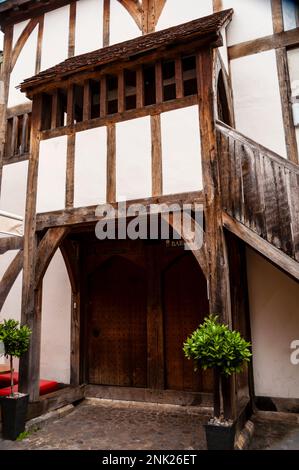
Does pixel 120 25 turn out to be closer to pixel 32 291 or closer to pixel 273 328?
pixel 32 291

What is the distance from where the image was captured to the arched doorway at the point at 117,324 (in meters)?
6.22

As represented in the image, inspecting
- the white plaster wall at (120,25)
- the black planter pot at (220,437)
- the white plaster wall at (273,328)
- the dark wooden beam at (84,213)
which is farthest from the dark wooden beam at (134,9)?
the black planter pot at (220,437)

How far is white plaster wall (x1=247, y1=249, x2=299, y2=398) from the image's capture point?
5.22 metres

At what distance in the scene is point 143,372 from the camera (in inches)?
241

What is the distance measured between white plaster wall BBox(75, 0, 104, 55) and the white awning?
3893 mm

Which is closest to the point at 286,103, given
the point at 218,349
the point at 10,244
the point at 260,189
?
the point at 260,189

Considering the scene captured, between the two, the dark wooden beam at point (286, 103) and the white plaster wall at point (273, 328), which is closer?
the white plaster wall at point (273, 328)

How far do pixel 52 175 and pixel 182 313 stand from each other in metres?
3.01

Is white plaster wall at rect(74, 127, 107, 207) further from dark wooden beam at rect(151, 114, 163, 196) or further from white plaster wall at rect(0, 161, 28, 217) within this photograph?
white plaster wall at rect(0, 161, 28, 217)

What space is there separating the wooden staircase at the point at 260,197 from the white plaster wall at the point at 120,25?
367cm

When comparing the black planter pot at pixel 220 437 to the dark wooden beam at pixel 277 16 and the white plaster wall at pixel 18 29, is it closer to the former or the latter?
the dark wooden beam at pixel 277 16

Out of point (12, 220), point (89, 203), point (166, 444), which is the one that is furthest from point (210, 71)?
point (166, 444)

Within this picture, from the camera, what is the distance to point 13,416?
445cm

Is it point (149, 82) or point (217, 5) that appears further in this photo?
point (217, 5)
